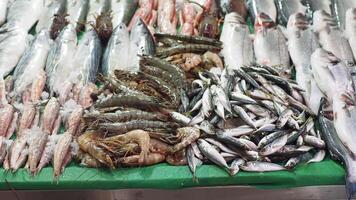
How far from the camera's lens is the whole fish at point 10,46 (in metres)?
3.15

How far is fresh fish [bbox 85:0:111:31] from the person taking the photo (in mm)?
3711

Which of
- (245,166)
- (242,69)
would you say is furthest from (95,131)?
(242,69)

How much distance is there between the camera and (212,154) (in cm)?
236

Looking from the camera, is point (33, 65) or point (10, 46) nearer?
point (33, 65)

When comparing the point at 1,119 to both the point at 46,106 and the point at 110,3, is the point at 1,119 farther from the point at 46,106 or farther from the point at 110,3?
the point at 110,3

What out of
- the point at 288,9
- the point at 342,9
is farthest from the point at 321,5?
the point at 288,9

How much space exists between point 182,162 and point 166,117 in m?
0.32

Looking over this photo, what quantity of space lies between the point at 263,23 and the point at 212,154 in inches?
58.4

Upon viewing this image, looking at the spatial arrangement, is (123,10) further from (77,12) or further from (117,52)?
(117,52)

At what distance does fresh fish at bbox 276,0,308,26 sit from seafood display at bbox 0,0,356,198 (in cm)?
1

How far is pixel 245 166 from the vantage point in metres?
2.36

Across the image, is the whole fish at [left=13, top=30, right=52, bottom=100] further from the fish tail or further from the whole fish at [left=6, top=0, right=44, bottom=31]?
the fish tail

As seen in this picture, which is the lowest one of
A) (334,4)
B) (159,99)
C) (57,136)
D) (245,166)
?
(245,166)

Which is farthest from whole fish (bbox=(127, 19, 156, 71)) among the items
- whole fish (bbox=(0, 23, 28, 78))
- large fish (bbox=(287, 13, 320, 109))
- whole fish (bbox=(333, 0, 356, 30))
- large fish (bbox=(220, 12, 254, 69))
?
whole fish (bbox=(333, 0, 356, 30))
